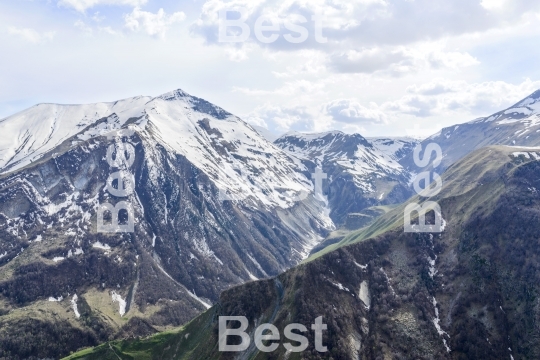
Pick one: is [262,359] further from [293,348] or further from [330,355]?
[330,355]

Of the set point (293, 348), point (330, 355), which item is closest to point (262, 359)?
point (293, 348)

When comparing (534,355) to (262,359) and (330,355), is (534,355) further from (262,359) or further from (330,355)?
(262,359)

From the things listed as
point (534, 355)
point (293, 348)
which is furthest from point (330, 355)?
point (534, 355)

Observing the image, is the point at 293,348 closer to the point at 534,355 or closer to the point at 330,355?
the point at 330,355

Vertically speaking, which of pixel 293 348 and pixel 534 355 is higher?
pixel 293 348

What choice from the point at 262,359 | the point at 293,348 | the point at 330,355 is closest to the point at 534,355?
the point at 330,355
